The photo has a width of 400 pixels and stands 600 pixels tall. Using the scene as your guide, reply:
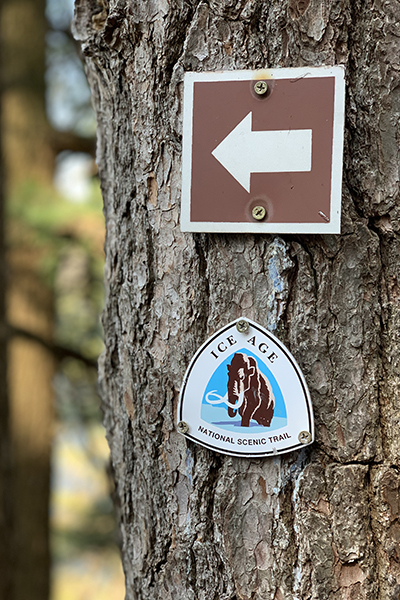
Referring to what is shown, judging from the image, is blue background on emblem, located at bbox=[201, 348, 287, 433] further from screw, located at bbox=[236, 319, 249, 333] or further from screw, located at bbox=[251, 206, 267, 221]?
screw, located at bbox=[251, 206, 267, 221]

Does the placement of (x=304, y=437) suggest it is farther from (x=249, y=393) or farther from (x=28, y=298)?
(x=28, y=298)

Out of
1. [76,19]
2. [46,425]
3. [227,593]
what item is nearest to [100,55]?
[76,19]

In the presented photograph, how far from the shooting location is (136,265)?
0.90m

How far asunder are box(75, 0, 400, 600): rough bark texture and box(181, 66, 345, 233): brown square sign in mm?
27

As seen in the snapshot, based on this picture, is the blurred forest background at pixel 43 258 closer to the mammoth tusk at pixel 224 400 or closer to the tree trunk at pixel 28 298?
the tree trunk at pixel 28 298

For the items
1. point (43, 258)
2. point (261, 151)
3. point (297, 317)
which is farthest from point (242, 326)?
point (43, 258)

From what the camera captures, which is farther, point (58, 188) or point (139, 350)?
point (58, 188)

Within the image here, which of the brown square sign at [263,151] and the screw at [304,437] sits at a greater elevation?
the brown square sign at [263,151]

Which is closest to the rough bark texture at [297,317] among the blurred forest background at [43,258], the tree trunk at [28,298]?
the blurred forest background at [43,258]

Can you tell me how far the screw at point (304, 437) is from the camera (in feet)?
2.59

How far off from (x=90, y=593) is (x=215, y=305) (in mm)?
6917

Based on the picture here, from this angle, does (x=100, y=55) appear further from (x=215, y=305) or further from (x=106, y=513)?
(x=106, y=513)

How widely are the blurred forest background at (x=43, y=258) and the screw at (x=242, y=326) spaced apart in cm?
315

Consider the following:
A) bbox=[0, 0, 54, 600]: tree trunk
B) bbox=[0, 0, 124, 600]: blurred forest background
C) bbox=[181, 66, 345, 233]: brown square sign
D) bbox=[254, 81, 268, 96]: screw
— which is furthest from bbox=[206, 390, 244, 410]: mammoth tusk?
bbox=[0, 0, 54, 600]: tree trunk
